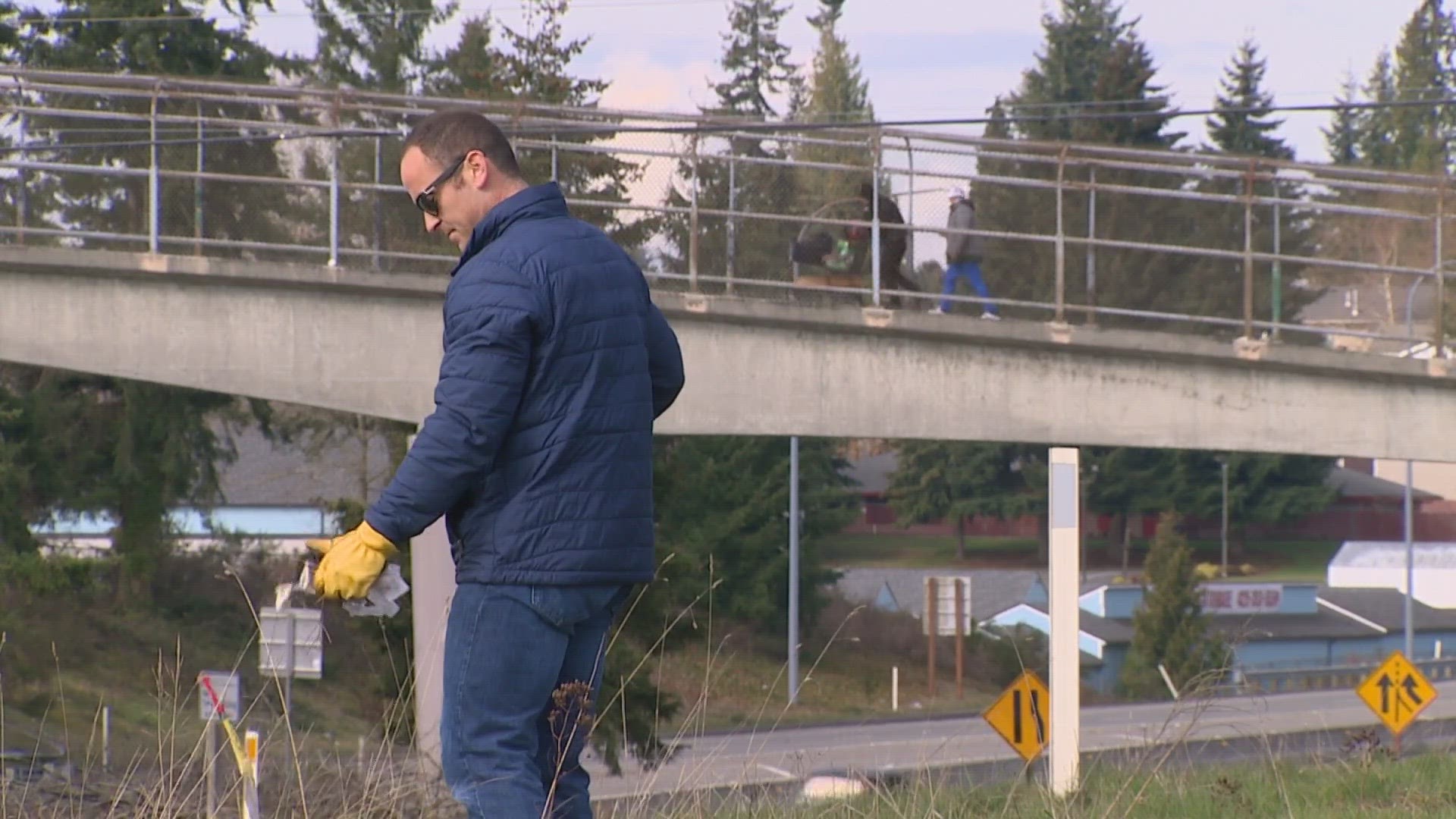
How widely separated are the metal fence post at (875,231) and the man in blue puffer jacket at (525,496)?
26.5ft

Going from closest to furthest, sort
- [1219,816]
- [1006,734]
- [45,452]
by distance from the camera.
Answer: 1. [1219,816]
2. [1006,734]
3. [45,452]

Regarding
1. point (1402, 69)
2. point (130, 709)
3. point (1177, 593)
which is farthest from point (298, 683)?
point (1402, 69)

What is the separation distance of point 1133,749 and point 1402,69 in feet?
288

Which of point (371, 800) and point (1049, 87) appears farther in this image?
point (1049, 87)

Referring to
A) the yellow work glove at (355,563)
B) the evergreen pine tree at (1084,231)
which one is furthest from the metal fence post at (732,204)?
the yellow work glove at (355,563)

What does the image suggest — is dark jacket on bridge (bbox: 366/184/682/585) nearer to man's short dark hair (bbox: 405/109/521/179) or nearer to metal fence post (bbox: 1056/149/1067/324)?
man's short dark hair (bbox: 405/109/521/179)

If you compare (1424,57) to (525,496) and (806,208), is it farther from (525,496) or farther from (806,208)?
(525,496)

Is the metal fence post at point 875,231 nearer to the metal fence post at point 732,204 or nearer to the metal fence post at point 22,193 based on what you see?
the metal fence post at point 732,204

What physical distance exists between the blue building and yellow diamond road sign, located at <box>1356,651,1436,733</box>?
93.0 ft

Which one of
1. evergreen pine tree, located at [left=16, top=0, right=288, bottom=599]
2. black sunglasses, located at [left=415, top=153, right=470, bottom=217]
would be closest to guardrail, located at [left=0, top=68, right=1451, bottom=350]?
black sunglasses, located at [left=415, top=153, right=470, bottom=217]

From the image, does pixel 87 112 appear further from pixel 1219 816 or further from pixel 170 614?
pixel 170 614

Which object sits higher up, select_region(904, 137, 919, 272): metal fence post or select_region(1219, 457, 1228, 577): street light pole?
select_region(904, 137, 919, 272): metal fence post

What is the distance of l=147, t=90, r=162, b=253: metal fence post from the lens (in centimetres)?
1139

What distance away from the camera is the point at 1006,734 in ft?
47.2
